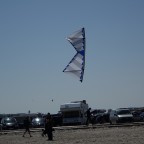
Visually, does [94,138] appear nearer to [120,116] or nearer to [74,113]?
[120,116]

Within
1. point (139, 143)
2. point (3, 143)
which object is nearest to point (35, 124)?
point (3, 143)

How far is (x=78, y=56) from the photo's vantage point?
13.2 metres

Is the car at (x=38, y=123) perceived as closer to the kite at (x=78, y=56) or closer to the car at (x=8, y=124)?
the car at (x=8, y=124)

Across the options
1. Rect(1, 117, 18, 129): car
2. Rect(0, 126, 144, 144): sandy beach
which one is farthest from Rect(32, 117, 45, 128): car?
Rect(0, 126, 144, 144): sandy beach

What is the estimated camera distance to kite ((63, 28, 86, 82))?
42.6ft

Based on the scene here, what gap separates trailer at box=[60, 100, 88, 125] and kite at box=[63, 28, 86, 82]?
36868mm

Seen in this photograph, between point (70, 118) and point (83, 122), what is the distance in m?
1.46

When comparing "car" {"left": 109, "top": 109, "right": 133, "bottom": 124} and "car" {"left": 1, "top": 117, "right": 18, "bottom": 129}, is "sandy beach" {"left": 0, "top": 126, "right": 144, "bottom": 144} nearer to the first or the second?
"car" {"left": 109, "top": 109, "right": 133, "bottom": 124}

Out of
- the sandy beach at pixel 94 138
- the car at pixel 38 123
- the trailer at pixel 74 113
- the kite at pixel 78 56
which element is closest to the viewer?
the kite at pixel 78 56

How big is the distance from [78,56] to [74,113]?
123 ft

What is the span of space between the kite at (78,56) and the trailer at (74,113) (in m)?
36.9

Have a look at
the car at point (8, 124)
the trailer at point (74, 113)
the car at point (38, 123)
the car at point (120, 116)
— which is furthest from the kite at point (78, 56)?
the car at point (38, 123)

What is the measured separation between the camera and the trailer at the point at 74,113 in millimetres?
50031

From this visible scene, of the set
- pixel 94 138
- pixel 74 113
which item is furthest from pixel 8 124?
pixel 94 138
